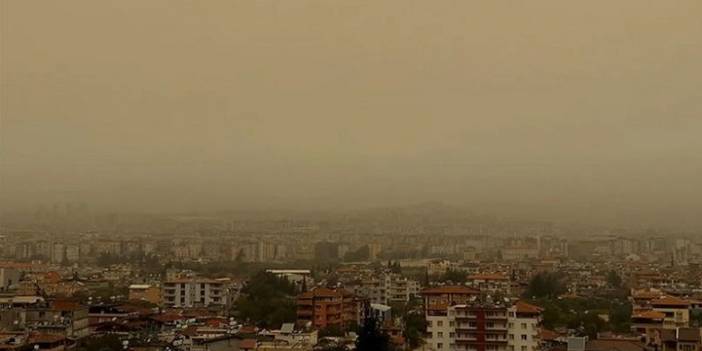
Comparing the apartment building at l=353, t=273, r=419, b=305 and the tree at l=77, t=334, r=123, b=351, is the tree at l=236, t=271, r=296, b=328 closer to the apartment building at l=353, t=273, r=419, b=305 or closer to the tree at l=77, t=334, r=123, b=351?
the apartment building at l=353, t=273, r=419, b=305

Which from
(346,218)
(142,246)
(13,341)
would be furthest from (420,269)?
(13,341)

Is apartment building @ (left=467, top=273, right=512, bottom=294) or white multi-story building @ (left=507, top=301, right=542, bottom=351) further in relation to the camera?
apartment building @ (left=467, top=273, right=512, bottom=294)

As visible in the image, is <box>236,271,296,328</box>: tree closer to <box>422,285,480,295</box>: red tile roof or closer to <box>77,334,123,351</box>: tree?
<box>422,285,480,295</box>: red tile roof

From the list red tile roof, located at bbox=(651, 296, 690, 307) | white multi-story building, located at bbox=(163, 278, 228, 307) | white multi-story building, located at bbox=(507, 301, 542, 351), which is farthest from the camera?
white multi-story building, located at bbox=(163, 278, 228, 307)

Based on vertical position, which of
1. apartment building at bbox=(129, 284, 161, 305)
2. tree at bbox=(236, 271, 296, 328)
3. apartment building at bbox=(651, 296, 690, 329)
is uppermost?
apartment building at bbox=(651, 296, 690, 329)

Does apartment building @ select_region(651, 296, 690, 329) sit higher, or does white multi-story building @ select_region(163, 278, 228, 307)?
apartment building @ select_region(651, 296, 690, 329)

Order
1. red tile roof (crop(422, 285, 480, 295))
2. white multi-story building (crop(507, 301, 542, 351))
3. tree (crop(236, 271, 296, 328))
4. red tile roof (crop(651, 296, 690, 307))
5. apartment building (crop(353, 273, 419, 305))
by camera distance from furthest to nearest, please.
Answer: apartment building (crop(353, 273, 419, 305))
red tile roof (crop(422, 285, 480, 295))
tree (crop(236, 271, 296, 328))
red tile roof (crop(651, 296, 690, 307))
white multi-story building (crop(507, 301, 542, 351))

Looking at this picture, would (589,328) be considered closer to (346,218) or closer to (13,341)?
(13,341)

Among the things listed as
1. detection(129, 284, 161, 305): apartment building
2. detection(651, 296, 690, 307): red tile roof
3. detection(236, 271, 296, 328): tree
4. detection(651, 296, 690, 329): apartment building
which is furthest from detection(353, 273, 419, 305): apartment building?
detection(651, 296, 690, 329): apartment building


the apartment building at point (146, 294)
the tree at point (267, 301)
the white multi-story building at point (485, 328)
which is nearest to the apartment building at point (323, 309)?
the tree at point (267, 301)
